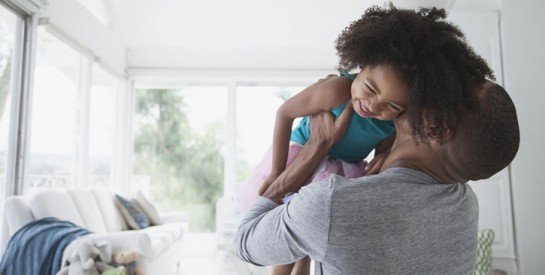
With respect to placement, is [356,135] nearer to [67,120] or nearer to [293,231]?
[293,231]

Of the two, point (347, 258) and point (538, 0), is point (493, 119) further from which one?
point (538, 0)

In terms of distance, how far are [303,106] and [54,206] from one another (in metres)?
2.45

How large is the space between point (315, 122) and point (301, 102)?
0.24ft

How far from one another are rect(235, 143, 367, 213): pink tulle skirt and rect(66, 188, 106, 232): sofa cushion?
229cm

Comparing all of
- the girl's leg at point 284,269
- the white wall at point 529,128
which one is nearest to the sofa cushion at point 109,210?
the girl's leg at point 284,269

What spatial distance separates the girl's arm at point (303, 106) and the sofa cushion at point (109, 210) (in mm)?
2990

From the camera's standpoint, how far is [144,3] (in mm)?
5027

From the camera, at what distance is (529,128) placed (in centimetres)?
340

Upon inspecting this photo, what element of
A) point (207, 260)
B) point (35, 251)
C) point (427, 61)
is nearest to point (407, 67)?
point (427, 61)

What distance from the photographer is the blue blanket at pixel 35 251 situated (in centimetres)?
227

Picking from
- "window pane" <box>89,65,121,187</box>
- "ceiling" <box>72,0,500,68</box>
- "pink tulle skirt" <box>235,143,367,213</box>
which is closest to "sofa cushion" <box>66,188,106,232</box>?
"window pane" <box>89,65,121,187</box>

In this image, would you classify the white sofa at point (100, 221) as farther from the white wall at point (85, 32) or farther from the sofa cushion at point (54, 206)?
the white wall at point (85, 32)

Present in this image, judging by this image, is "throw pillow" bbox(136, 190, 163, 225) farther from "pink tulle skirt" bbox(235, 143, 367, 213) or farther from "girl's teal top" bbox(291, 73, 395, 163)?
"girl's teal top" bbox(291, 73, 395, 163)

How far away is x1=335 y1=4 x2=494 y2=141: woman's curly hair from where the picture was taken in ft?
2.19
